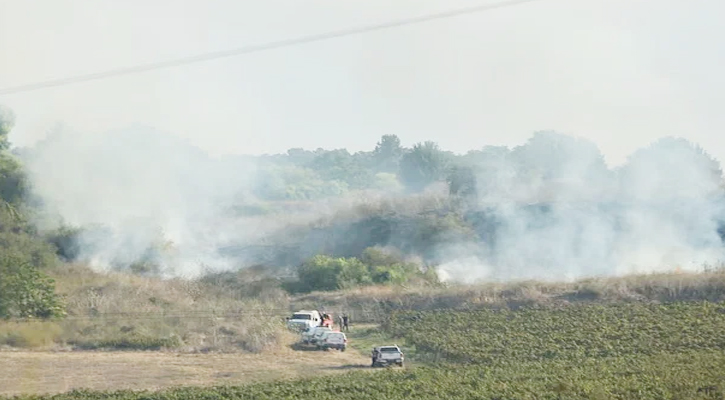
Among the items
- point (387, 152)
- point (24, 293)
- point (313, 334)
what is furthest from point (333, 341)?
point (387, 152)

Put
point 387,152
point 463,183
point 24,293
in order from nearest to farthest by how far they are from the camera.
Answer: point 24,293 < point 463,183 < point 387,152

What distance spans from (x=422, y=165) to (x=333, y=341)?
76.4 metres

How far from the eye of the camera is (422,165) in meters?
121

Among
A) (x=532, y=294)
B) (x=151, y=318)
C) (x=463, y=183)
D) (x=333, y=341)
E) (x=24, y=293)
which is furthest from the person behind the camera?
(x=463, y=183)

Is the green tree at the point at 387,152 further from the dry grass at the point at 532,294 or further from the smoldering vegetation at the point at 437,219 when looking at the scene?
the dry grass at the point at 532,294

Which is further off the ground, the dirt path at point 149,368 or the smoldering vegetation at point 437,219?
the smoldering vegetation at point 437,219

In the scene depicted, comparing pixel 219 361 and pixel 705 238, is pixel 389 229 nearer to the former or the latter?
pixel 705 238

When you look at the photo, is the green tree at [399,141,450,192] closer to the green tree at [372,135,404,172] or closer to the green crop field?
the green tree at [372,135,404,172]

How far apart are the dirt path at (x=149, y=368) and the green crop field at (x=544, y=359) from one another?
10.2ft

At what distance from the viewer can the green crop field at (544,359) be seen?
32188 millimetres

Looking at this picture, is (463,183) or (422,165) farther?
(422,165)

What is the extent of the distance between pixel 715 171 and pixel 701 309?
34673 millimetres

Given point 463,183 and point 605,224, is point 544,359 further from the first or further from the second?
point 463,183

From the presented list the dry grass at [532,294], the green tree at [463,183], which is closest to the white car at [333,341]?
the dry grass at [532,294]
